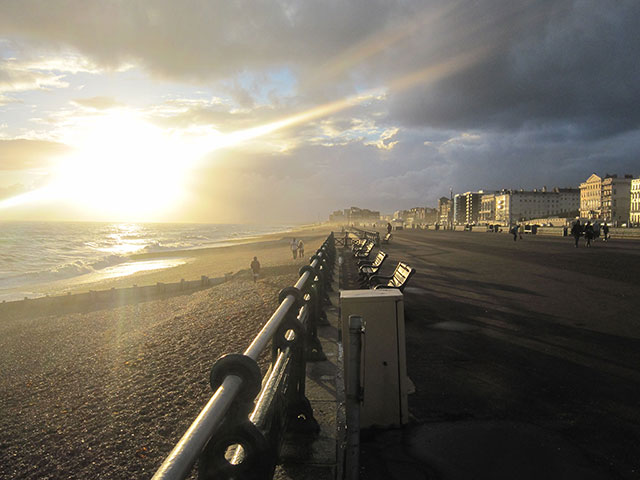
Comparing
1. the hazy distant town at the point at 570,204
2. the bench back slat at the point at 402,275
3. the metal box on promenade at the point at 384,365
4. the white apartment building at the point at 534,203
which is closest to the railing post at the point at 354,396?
the metal box on promenade at the point at 384,365

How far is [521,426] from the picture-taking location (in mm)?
3824

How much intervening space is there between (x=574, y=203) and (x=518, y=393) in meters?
209

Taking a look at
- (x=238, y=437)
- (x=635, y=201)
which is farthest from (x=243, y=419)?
(x=635, y=201)

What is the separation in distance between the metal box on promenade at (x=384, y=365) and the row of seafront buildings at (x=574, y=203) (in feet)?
324

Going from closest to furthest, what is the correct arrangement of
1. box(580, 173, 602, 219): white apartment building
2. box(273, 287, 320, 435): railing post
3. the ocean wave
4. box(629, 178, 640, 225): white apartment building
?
box(273, 287, 320, 435): railing post
the ocean wave
box(629, 178, 640, 225): white apartment building
box(580, 173, 602, 219): white apartment building

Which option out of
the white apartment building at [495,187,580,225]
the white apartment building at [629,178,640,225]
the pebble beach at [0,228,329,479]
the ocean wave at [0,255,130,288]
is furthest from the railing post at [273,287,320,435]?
the white apartment building at [495,187,580,225]

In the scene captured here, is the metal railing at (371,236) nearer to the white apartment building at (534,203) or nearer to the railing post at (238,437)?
the railing post at (238,437)

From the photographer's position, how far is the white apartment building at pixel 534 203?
569ft

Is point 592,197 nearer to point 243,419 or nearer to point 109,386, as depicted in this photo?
point 109,386

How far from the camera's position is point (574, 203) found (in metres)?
185

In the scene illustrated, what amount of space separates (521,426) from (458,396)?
0.77 m

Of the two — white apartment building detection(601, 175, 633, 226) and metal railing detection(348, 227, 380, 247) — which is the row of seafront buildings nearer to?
white apartment building detection(601, 175, 633, 226)

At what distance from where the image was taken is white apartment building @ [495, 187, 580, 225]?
17338 cm

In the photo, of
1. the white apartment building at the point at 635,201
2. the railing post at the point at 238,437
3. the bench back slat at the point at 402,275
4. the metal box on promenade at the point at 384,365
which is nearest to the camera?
the railing post at the point at 238,437
